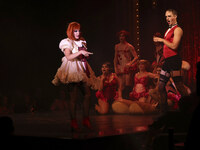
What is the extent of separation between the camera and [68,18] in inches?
316

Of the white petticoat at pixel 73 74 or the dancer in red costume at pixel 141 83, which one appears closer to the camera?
the white petticoat at pixel 73 74

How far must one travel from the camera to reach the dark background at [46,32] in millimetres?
7500

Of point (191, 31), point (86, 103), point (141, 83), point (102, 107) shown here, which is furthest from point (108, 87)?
point (86, 103)

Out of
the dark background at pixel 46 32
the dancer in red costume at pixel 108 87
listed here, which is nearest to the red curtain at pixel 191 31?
the dark background at pixel 46 32

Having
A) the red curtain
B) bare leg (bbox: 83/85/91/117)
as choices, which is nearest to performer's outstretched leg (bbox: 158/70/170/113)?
the red curtain

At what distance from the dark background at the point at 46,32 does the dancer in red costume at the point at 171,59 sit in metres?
1.65

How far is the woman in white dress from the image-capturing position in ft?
12.7

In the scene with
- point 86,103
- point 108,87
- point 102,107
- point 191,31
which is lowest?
point 102,107

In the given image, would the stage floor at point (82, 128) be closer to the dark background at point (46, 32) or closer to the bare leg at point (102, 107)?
the bare leg at point (102, 107)

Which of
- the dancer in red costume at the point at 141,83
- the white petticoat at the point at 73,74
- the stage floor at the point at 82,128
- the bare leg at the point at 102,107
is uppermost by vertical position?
the white petticoat at the point at 73,74

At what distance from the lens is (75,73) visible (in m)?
3.90

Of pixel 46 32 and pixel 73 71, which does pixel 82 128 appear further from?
pixel 46 32

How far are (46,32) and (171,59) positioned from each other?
11.3 feet

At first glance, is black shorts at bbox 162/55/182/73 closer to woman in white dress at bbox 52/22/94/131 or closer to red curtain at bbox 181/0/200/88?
red curtain at bbox 181/0/200/88
